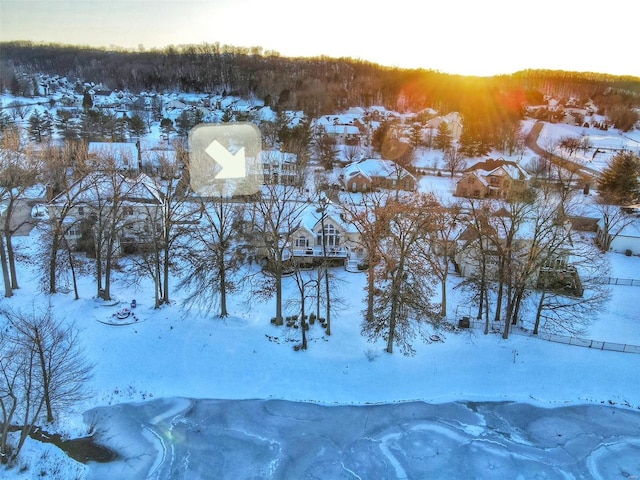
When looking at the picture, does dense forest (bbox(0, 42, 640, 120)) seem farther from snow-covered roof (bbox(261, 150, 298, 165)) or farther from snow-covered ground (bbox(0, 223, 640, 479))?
snow-covered ground (bbox(0, 223, 640, 479))

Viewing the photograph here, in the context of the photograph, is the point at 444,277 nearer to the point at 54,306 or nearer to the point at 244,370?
the point at 244,370

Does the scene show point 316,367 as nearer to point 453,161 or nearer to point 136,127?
point 453,161

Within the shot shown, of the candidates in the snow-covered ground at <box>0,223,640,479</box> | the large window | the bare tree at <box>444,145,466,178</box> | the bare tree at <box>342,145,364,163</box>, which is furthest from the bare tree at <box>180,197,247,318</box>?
the bare tree at <box>444,145,466,178</box>

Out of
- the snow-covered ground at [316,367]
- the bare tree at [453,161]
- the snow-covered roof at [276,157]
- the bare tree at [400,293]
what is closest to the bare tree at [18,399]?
the snow-covered ground at [316,367]

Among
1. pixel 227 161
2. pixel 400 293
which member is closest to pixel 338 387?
pixel 400 293

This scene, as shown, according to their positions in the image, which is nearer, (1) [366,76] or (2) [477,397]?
(2) [477,397]

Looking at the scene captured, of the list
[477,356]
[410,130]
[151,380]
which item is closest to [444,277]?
[477,356]
